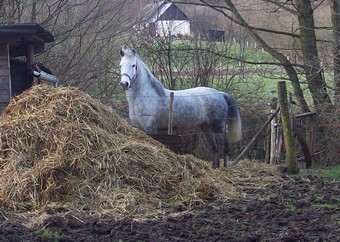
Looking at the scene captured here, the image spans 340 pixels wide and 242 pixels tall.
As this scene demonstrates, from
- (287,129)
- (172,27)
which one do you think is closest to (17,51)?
(172,27)

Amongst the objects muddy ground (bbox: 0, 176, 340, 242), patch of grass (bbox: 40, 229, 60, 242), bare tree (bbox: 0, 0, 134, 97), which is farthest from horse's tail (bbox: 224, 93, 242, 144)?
patch of grass (bbox: 40, 229, 60, 242)

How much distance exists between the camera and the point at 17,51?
14.6 meters

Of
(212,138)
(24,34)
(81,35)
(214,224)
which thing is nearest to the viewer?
(214,224)

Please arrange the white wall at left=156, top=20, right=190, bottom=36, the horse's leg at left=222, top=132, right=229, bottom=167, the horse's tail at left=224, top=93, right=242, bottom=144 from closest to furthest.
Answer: the horse's leg at left=222, top=132, right=229, bottom=167, the horse's tail at left=224, top=93, right=242, bottom=144, the white wall at left=156, top=20, right=190, bottom=36

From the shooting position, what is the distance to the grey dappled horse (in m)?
12.7

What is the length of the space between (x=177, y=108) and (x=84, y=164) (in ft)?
12.6

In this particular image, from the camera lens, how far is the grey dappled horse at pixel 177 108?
1266cm

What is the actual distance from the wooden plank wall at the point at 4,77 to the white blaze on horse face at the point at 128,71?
1.76 m

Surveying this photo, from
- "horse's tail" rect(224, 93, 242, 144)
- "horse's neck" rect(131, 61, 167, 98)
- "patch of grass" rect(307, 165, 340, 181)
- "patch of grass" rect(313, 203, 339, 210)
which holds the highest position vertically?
"horse's neck" rect(131, 61, 167, 98)

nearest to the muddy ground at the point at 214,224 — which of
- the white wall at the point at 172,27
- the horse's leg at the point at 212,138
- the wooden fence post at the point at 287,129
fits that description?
the wooden fence post at the point at 287,129

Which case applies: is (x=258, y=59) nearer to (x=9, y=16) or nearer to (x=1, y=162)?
(x=9, y=16)

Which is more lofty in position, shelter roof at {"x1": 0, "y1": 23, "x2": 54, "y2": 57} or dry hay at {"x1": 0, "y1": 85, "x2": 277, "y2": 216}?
shelter roof at {"x1": 0, "y1": 23, "x2": 54, "y2": 57}

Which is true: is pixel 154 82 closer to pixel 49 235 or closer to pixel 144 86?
pixel 144 86

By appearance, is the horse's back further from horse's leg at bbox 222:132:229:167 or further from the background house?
the background house
